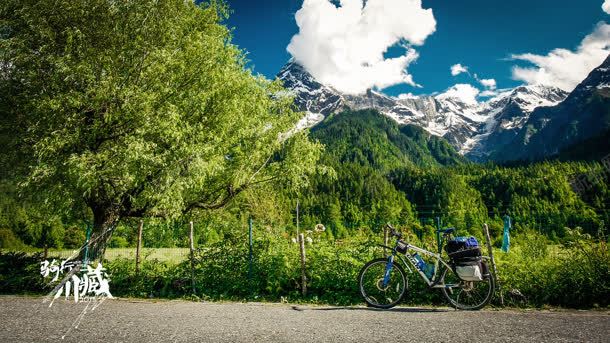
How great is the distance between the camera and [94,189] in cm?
1345

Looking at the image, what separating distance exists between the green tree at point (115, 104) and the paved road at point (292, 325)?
4.21m

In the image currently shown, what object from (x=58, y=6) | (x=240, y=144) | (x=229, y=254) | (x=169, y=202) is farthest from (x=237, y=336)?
(x=58, y=6)

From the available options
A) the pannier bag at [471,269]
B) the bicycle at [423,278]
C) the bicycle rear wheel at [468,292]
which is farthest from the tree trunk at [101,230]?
the pannier bag at [471,269]

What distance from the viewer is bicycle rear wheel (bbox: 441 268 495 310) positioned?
9305 mm

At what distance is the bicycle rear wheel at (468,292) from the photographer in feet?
30.5

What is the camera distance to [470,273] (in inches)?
358

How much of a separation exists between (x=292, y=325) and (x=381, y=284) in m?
3.05

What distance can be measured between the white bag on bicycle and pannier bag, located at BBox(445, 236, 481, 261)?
0.91 ft

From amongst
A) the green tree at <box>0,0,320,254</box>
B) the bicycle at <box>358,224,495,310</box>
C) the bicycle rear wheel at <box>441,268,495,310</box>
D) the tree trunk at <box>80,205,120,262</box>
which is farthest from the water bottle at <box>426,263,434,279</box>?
the tree trunk at <box>80,205,120,262</box>

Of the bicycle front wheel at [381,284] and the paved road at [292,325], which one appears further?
the bicycle front wheel at [381,284]

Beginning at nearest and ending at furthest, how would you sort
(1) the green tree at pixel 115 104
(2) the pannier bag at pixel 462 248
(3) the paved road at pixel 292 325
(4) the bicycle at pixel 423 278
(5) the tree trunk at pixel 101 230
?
(3) the paved road at pixel 292 325 → (2) the pannier bag at pixel 462 248 → (4) the bicycle at pixel 423 278 → (1) the green tree at pixel 115 104 → (5) the tree trunk at pixel 101 230

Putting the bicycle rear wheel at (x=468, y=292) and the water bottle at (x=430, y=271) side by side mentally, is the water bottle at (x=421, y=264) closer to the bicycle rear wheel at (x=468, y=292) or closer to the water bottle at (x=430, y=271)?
the water bottle at (x=430, y=271)

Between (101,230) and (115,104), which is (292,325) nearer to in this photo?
(115,104)

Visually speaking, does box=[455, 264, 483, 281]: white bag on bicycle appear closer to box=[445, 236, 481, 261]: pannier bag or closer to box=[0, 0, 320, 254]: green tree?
box=[445, 236, 481, 261]: pannier bag
